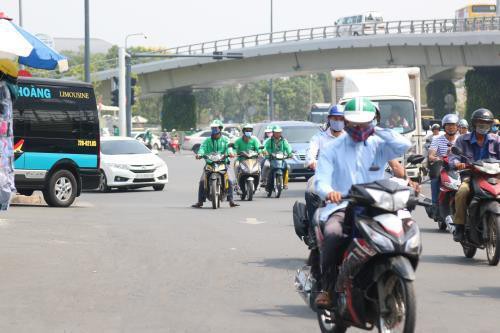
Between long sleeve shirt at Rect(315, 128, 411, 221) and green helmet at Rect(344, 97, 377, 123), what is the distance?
0.18m

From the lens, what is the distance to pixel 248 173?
84.7 feet

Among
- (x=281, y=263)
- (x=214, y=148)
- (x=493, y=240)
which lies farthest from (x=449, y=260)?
(x=214, y=148)

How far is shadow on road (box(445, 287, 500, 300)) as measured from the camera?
10.3 m

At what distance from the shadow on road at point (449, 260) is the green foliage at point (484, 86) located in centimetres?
5854

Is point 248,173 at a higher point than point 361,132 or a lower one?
lower

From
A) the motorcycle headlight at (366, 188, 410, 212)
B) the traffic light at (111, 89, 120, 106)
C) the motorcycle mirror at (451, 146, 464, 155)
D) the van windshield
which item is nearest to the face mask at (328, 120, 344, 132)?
the motorcycle mirror at (451, 146, 464, 155)

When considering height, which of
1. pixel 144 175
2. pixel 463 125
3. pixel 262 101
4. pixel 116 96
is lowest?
pixel 144 175

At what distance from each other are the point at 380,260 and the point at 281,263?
5.80 meters

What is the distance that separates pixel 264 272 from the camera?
12.0 m

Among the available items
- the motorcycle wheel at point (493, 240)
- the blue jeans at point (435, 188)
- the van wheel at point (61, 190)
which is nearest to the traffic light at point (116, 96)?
the van wheel at point (61, 190)

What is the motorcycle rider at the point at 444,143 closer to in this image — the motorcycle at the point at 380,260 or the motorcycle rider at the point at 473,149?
the motorcycle rider at the point at 473,149

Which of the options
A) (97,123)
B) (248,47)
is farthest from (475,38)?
(97,123)

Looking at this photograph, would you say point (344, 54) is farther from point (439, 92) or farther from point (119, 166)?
point (119, 166)

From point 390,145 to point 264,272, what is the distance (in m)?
4.40
